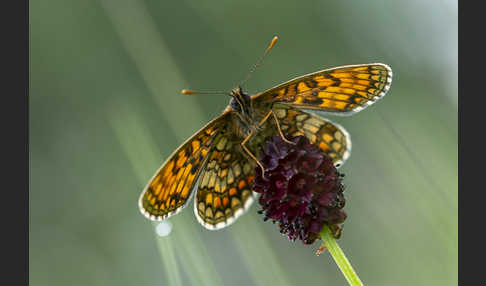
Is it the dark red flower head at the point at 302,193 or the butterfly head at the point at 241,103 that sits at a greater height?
the butterfly head at the point at 241,103

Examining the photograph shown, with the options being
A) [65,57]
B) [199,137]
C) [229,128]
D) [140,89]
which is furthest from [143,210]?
[65,57]

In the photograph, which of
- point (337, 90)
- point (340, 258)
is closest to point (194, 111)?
point (337, 90)

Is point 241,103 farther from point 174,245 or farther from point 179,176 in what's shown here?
point 174,245

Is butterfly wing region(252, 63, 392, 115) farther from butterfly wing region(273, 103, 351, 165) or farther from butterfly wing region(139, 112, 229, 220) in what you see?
butterfly wing region(139, 112, 229, 220)

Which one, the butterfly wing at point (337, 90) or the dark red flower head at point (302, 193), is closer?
the dark red flower head at point (302, 193)

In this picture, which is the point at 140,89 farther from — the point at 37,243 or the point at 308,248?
the point at 308,248

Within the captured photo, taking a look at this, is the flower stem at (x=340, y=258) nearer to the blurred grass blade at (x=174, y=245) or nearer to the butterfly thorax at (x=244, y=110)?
the butterfly thorax at (x=244, y=110)

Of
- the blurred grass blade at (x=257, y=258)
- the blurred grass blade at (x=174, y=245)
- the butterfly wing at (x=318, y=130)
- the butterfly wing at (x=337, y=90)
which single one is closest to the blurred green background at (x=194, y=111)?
the blurred grass blade at (x=257, y=258)
